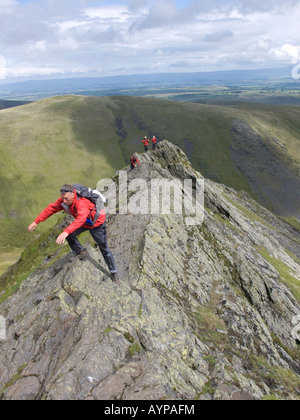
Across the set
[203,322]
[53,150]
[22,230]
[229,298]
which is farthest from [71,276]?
[53,150]

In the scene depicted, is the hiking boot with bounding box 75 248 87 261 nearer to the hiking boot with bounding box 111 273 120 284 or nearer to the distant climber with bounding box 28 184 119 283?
Answer: the distant climber with bounding box 28 184 119 283

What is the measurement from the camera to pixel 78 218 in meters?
12.8

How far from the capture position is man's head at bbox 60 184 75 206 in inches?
502

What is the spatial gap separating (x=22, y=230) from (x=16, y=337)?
94.2 metres

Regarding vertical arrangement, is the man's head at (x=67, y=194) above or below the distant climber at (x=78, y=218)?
above

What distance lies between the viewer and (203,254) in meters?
25.2

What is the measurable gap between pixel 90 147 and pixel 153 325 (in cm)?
16100

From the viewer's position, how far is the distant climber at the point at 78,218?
12703 mm

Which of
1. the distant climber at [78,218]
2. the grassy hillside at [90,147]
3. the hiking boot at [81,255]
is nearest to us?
the distant climber at [78,218]

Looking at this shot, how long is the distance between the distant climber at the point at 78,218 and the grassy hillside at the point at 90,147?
88.5 m

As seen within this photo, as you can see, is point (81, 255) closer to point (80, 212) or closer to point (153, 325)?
point (80, 212)

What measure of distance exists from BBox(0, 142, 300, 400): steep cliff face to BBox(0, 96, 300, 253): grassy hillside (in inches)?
3351

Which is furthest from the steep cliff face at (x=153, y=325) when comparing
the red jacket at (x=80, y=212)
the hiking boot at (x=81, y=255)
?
the red jacket at (x=80, y=212)

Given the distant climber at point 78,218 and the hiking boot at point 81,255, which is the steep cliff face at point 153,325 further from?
the distant climber at point 78,218
